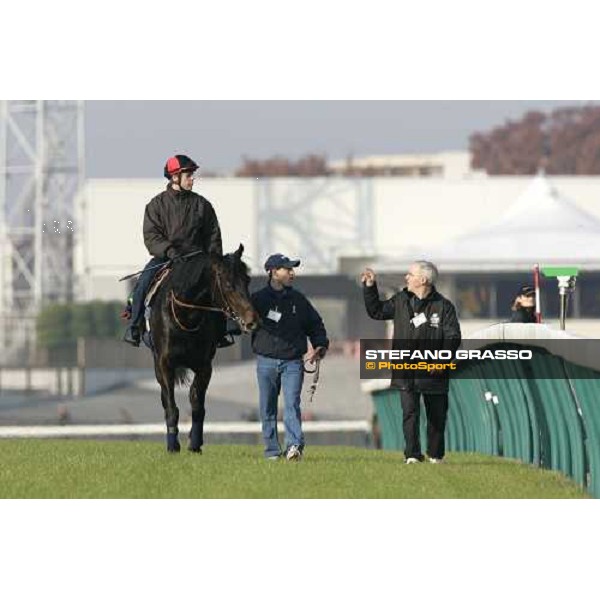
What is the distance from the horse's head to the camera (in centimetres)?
1661

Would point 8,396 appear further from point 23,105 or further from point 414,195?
point 414,195

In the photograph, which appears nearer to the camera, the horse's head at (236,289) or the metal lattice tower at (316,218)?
the horse's head at (236,289)

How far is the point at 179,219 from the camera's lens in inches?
677

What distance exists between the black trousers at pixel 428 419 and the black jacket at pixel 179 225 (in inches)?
90.2

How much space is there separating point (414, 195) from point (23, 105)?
20621mm

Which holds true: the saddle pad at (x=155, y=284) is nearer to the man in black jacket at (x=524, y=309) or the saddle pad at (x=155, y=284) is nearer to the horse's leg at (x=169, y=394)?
the horse's leg at (x=169, y=394)

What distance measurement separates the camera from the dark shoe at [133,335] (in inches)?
710

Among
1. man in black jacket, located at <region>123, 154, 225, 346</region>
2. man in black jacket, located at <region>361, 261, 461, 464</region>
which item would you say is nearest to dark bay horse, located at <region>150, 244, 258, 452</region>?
man in black jacket, located at <region>123, 154, 225, 346</region>

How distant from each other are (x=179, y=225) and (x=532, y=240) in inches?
1973

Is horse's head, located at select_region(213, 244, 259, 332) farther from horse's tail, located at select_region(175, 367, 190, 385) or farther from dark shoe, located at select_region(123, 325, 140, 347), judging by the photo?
dark shoe, located at select_region(123, 325, 140, 347)

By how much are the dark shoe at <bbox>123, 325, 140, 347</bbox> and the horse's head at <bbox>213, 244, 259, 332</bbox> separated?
4.61 ft

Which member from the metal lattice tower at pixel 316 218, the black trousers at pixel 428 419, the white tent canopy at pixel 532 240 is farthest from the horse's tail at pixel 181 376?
the metal lattice tower at pixel 316 218

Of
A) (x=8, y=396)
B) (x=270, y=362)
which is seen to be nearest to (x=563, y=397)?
(x=270, y=362)

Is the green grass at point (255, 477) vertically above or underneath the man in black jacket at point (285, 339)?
underneath
